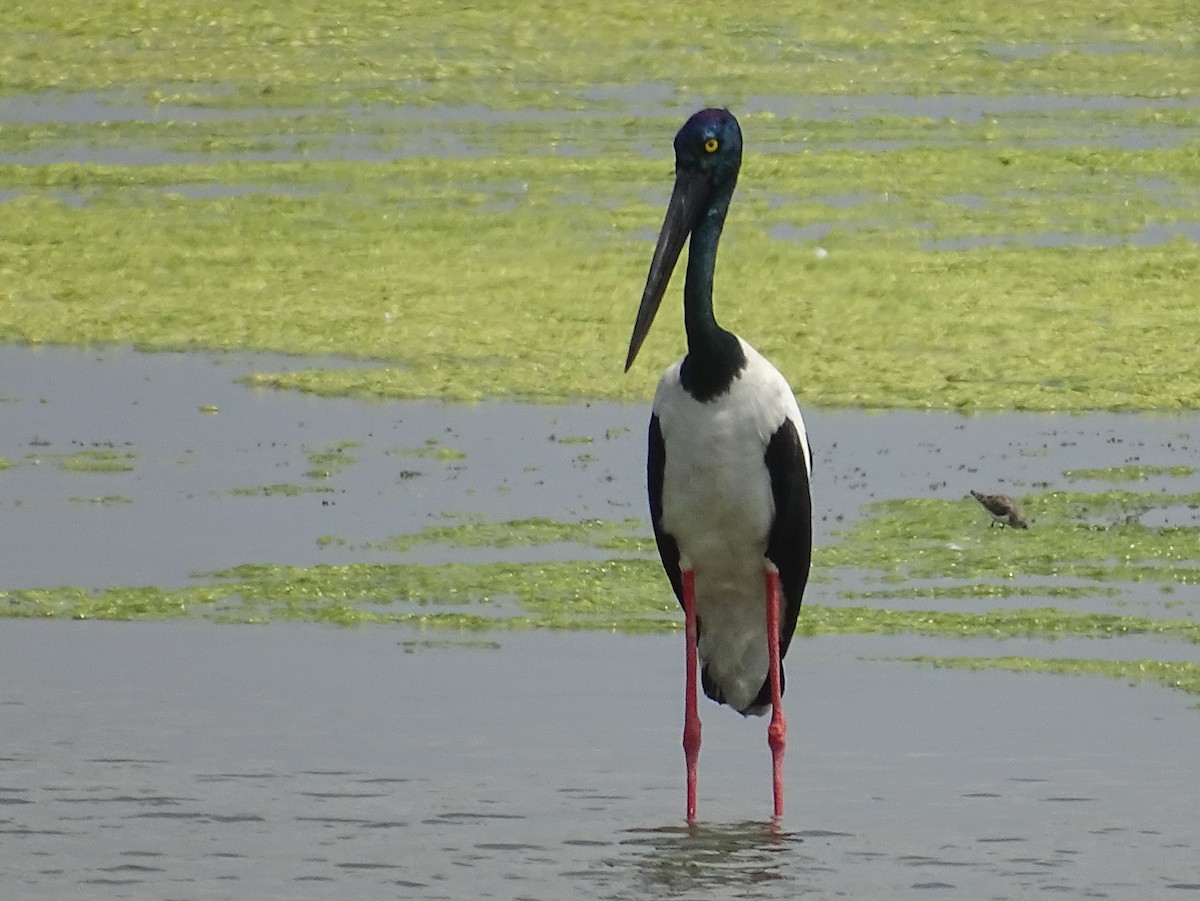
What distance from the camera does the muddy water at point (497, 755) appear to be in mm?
5398

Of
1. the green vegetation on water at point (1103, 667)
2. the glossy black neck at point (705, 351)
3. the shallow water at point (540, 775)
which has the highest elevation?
the glossy black neck at point (705, 351)

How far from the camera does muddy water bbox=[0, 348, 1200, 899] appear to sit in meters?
5.40

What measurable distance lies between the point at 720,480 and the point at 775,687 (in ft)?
1.70

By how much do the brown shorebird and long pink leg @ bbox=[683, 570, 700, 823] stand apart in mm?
2041

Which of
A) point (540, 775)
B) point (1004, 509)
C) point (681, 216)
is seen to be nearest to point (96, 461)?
point (1004, 509)

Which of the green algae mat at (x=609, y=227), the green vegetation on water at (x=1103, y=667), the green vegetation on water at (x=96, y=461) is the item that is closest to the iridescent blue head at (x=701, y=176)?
the green vegetation on water at (x=1103, y=667)

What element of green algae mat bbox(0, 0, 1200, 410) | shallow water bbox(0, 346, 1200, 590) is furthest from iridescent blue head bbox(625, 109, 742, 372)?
green algae mat bbox(0, 0, 1200, 410)

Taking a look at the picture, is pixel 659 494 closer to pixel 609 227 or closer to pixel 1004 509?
pixel 1004 509

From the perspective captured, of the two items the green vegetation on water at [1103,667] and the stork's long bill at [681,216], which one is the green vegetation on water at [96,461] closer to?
the stork's long bill at [681,216]

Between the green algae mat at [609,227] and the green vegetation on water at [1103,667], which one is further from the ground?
the green algae mat at [609,227]

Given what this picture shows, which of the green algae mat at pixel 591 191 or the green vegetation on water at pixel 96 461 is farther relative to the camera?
the green algae mat at pixel 591 191

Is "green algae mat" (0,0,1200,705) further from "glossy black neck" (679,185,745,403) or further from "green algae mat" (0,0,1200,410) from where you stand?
"glossy black neck" (679,185,745,403)

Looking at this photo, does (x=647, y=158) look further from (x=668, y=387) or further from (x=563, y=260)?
(x=668, y=387)

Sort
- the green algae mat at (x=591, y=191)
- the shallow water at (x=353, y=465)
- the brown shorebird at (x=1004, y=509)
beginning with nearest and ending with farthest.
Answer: the brown shorebird at (x=1004, y=509), the shallow water at (x=353, y=465), the green algae mat at (x=591, y=191)
